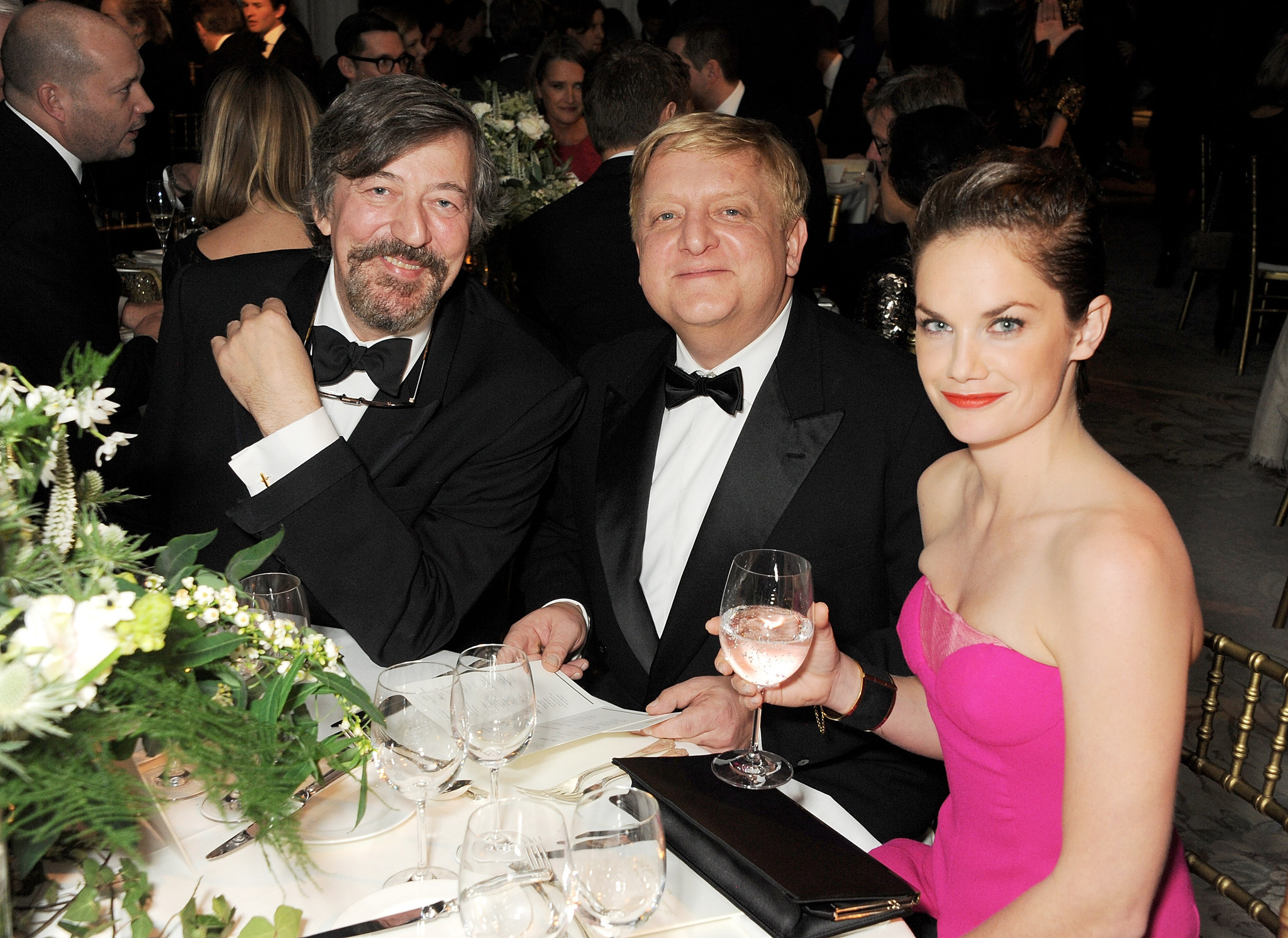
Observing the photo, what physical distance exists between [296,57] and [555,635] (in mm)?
6153

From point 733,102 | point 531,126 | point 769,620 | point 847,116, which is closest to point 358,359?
point 769,620

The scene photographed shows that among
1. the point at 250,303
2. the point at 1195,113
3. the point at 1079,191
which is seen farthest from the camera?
the point at 1195,113

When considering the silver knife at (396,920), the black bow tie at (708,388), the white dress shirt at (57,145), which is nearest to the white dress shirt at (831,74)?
the white dress shirt at (57,145)

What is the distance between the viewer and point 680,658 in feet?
6.83

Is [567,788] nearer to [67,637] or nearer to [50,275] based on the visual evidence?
[67,637]

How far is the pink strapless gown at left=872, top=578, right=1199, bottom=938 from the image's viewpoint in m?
1.45

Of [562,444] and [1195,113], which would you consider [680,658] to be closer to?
[562,444]

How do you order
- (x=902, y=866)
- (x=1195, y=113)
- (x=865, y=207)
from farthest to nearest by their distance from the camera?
(x=1195, y=113) → (x=865, y=207) → (x=902, y=866)

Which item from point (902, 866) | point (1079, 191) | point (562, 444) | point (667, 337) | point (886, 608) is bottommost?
point (902, 866)

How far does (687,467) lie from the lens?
7.38 ft

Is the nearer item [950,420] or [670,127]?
[950,420]

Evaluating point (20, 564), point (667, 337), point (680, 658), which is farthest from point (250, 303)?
point (20, 564)

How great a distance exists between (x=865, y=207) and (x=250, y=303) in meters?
5.05

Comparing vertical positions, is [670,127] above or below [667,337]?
above
